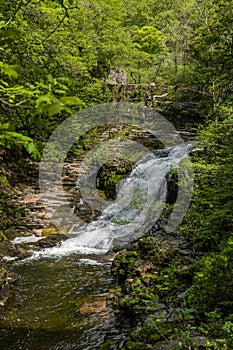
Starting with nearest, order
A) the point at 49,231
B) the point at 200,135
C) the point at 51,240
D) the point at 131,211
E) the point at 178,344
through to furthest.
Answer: the point at 178,344 → the point at 200,135 → the point at 51,240 → the point at 49,231 → the point at 131,211

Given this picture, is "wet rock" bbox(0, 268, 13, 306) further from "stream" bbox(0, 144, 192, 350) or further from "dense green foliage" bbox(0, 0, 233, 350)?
"dense green foliage" bbox(0, 0, 233, 350)

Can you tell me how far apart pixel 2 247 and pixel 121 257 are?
413 cm

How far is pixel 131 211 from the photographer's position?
13.0 m

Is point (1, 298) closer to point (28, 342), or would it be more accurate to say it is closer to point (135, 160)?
point (28, 342)

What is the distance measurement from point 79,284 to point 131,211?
18.7ft

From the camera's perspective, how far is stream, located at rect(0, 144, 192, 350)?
5.25 meters

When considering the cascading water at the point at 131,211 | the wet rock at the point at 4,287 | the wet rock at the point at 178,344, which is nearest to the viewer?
the wet rock at the point at 178,344

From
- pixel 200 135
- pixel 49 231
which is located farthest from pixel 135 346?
pixel 49 231

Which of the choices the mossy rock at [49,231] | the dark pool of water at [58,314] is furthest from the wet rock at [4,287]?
the mossy rock at [49,231]

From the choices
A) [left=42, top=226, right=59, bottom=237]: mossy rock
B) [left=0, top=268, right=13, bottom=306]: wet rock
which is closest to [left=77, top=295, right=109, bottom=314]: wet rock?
[left=0, top=268, right=13, bottom=306]: wet rock

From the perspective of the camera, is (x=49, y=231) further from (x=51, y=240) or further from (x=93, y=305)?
(x=93, y=305)

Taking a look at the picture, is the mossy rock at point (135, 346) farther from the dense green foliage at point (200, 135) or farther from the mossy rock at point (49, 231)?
the mossy rock at point (49, 231)

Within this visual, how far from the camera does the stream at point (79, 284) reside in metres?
5.25

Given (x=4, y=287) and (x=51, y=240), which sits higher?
(x=4, y=287)
